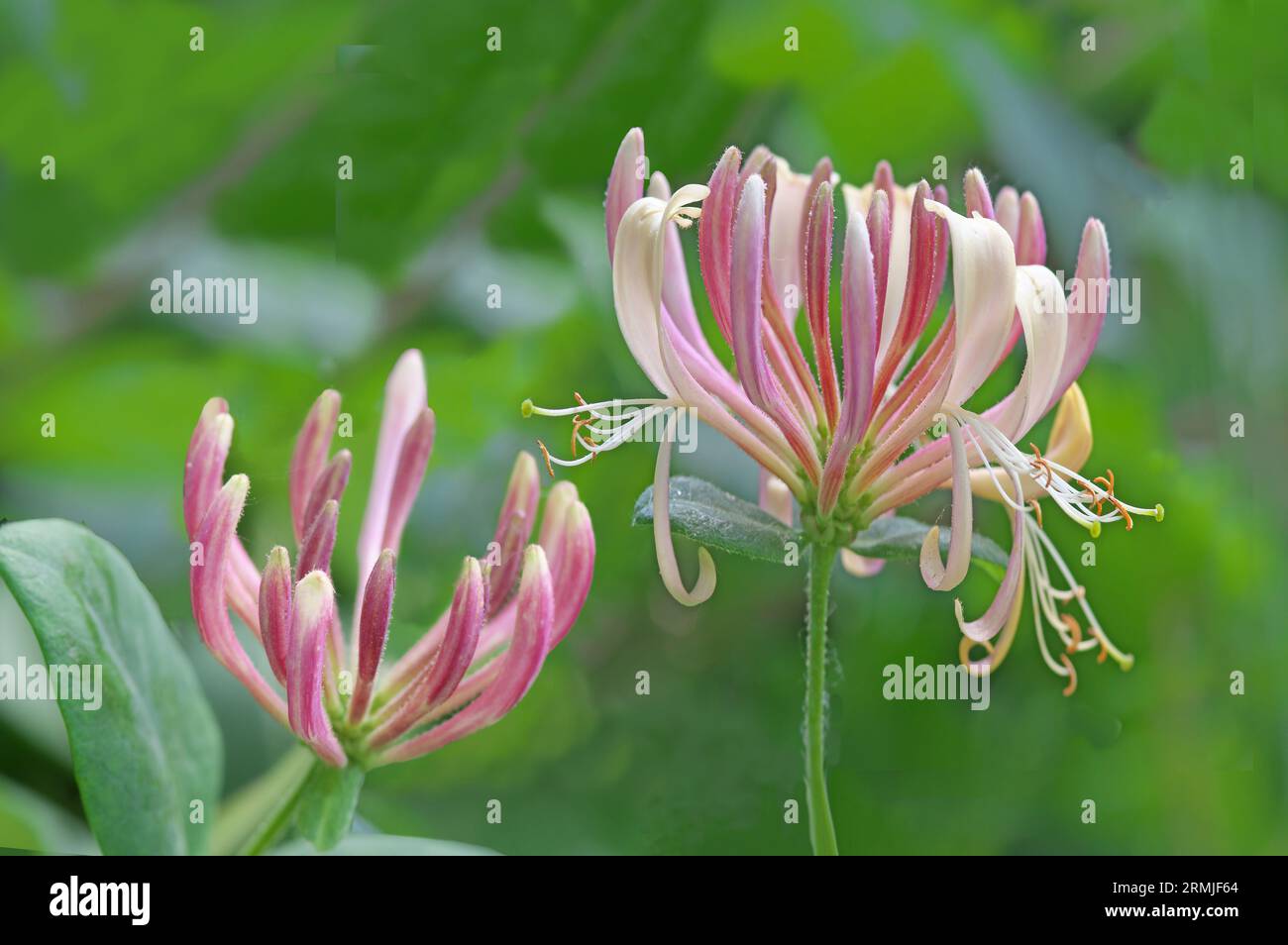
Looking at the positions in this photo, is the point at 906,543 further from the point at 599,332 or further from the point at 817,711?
the point at 599,332

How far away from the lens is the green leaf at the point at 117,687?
2.01ft

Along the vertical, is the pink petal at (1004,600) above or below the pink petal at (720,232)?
below

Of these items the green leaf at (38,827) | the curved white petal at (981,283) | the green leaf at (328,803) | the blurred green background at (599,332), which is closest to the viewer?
the curved white petal at (981,283)

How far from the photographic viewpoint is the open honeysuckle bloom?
0.56 meters

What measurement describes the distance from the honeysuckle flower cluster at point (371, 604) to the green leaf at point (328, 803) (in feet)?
0.04

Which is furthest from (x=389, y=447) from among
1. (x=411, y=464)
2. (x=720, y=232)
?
(x=720, y=232)

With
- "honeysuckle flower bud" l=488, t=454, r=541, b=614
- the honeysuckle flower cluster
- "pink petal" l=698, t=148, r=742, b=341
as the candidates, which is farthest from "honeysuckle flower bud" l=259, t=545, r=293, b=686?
"pink petal" l=698, t=148, r=742, b=341

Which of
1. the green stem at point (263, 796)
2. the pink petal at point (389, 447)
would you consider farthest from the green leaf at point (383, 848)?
the pink petal at point (389, 447)

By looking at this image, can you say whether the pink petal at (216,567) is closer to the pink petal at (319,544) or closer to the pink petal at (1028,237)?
the pink petal at (319,544)

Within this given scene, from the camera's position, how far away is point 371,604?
Result: 0.62m

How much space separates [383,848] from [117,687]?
0.18 metres

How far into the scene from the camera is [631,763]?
1.11 meters

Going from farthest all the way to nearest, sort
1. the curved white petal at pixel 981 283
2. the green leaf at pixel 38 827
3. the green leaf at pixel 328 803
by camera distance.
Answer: the green leaf at pixel 38 827 < the green leaf at pixel 328 803 < the curved white petal at pixel 981 283
